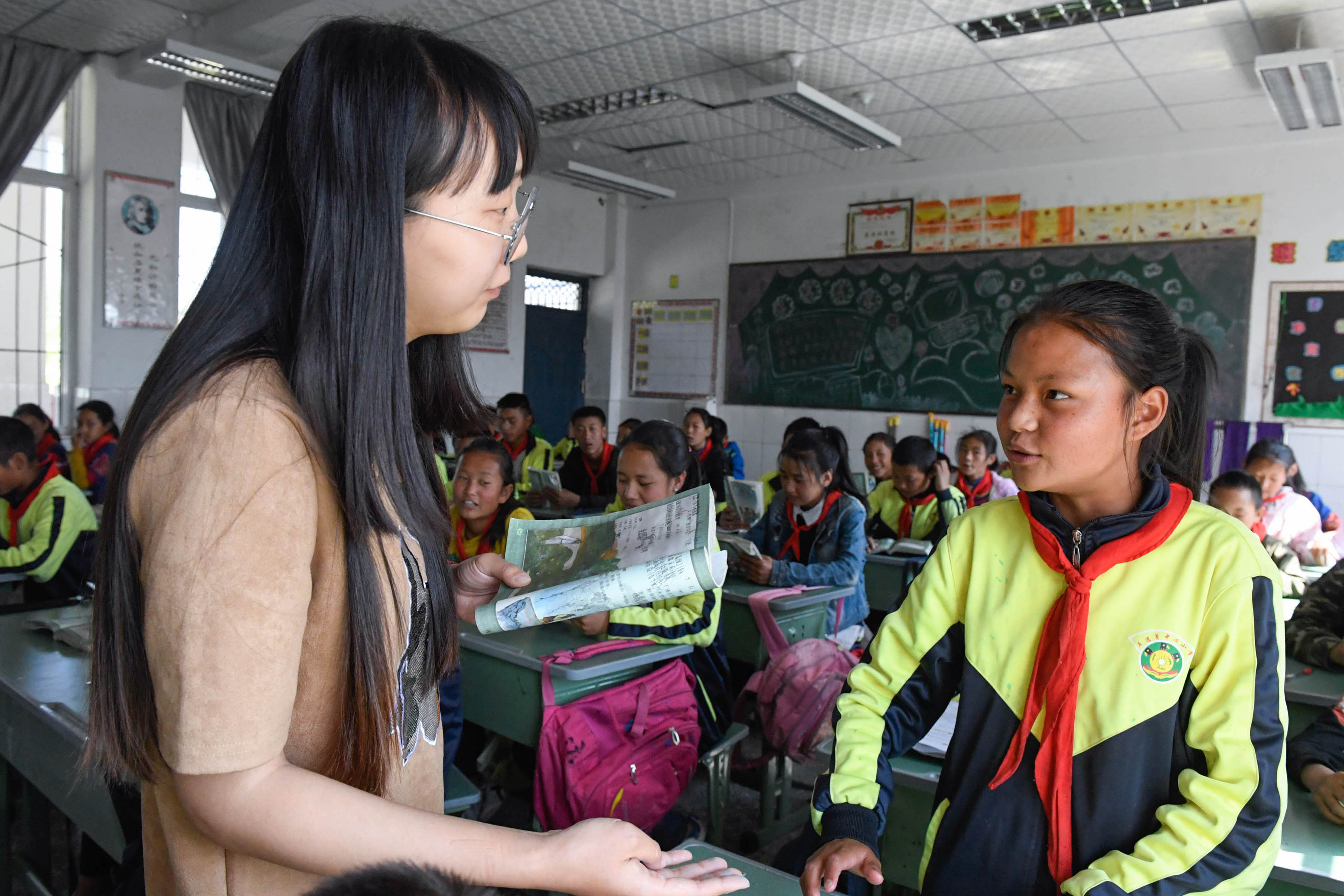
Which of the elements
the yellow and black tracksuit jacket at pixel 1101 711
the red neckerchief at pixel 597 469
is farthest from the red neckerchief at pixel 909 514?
the yellow and black tracksuit jacket at pixel 1101 711

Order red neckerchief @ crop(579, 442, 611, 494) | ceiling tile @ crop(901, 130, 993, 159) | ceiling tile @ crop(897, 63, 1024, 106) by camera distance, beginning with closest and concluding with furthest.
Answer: ceiling tile @ crop(897, 63, 1024, 106) → red neckerchief @ crop(579, 442, 611, 494) → ceiling tile @ crop(901, 130, 993, 159)

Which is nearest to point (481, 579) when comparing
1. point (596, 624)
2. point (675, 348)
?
point (596, 624)

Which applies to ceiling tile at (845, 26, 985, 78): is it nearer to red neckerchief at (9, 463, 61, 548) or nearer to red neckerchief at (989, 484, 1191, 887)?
red neckerchief at (989, 484, 1191, 887)

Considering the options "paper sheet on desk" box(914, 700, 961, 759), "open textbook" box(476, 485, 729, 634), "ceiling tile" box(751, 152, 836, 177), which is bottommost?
"paper sheet on desk" box(914, 700, 961, 759)

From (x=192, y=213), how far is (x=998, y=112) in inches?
212

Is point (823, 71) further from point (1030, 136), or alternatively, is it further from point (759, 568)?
point (759, 568)

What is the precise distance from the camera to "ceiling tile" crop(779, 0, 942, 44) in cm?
421

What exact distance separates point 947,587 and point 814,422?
4.55m

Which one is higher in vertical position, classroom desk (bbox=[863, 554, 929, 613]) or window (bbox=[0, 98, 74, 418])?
window (bbox=[0, 98, 74, 418])

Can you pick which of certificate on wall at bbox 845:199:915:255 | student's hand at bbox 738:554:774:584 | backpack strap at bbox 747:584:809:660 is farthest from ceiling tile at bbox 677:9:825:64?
backpack strap at bbox 747:584:809:660

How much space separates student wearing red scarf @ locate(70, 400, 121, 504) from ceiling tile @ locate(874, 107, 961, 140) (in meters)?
5.11

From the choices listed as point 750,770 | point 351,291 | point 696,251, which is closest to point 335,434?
point 351,291

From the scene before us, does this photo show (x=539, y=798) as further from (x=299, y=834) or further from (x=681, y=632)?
(x=299, y=834)

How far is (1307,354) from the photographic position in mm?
5430
